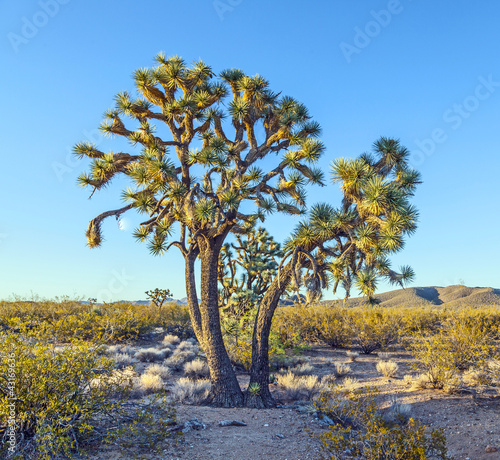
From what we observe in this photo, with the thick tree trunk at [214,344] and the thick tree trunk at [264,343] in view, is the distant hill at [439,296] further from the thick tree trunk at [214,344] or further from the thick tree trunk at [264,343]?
the thick tree trunk at [214,344]

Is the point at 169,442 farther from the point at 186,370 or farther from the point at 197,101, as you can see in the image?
the point at 197,101

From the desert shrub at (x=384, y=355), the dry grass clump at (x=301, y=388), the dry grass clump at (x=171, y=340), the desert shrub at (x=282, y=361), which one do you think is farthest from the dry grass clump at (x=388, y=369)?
the dry grass clump at (x=171, y=340)

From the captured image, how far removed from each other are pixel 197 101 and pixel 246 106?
1.18 meters

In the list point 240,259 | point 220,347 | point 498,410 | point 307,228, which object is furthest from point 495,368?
point 240,259

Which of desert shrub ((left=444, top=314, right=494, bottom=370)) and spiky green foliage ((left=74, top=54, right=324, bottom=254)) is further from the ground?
spiky green foliage ((left=74, top=54, right=324, bottom=254))

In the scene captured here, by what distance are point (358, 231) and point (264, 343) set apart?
313cm

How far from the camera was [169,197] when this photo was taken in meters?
8.62

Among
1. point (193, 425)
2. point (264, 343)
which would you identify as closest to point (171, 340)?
point (264, 343)

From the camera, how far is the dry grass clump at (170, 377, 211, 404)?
25.6 ft

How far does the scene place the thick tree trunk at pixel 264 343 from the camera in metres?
7.81

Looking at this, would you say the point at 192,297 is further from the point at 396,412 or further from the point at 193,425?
the point at 396,412

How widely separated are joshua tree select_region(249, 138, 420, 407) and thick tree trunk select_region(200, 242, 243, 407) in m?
0.49

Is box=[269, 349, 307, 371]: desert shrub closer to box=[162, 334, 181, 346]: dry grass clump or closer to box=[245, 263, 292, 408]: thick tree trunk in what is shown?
box=[245, 263, 292, 408]: thick tree trunk

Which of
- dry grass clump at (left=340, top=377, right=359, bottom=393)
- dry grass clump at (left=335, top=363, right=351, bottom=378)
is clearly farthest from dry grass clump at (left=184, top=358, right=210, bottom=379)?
dry grass clump at (left=335, top=363, right=351, bottom=378)
